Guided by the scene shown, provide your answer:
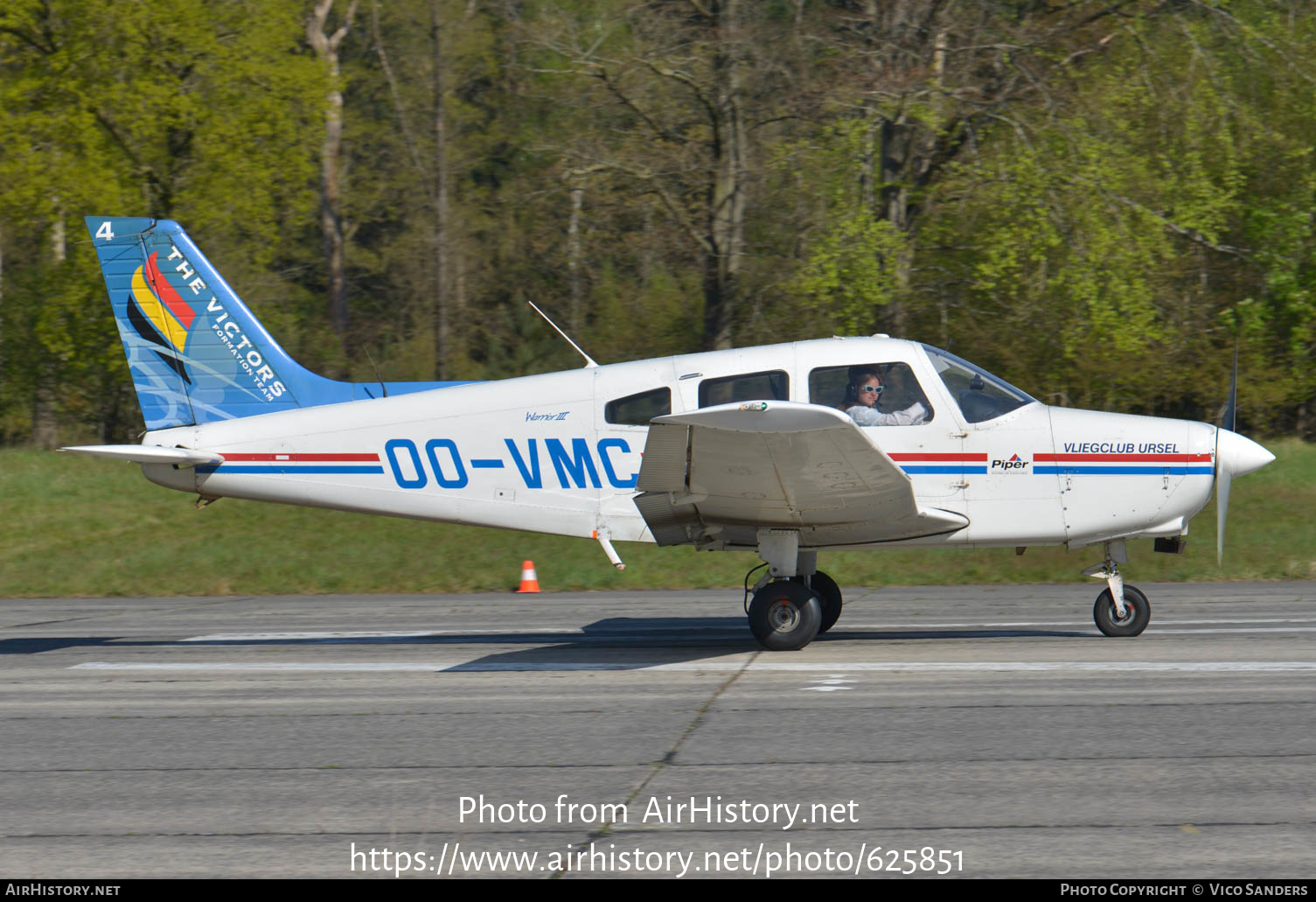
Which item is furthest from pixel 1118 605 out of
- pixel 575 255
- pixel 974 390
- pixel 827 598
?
pixel 575 255

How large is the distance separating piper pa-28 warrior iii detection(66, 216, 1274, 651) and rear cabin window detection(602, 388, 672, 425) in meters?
0.01

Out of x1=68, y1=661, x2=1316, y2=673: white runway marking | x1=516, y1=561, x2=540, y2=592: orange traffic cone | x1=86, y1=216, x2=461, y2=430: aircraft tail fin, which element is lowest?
x1=516, y1=561, x2=540, y2=592: orange traffic cone

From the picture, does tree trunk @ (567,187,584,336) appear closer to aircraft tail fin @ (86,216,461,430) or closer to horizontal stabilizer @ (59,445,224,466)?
aircraft tail fin @ (86,216,461,430)

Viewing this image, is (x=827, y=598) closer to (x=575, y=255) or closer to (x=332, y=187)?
(x=575, y=255)

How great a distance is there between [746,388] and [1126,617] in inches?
136

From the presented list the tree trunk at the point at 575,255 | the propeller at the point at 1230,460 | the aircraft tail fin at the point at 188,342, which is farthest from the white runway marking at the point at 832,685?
the tree trunk at the point at 575,255

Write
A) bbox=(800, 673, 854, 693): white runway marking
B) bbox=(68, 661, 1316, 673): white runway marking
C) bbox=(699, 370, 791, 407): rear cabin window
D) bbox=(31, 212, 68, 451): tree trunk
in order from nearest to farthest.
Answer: bbox=(800, 673, 854, 693): white runway marking
bbox=(68, 661, 1316, 673): white runway marking
bbox=(699, 370, 791, 407): rear cabin window
bbox=(31, 212, 68, 451): tree trunk

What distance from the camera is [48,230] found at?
2772 cm

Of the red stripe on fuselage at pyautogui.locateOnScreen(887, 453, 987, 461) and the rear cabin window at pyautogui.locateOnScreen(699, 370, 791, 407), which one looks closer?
the rear cabin window at pyautogui.locateOnScreen(699, 370, 791, 407)

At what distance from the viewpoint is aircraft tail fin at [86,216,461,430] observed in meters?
11.0

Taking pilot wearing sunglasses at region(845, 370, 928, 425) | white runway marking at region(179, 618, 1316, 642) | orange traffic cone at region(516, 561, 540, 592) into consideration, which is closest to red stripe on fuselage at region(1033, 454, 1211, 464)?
pilot wearing sunglasses at region(845, 370, 928, 425)

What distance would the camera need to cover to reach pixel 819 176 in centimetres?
2294
